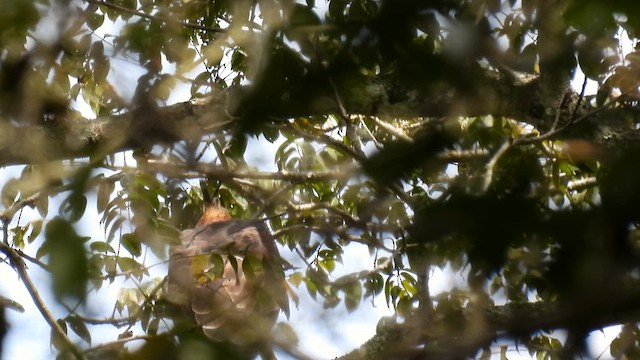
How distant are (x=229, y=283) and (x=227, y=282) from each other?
26mm

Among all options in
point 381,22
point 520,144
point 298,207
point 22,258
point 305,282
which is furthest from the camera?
point 22,258

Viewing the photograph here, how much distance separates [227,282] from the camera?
2.16m

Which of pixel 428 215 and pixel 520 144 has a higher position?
pixel 520 144

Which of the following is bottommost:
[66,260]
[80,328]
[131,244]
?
[66,260]

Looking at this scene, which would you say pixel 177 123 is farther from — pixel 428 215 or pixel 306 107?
pixel 428 215

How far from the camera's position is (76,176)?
3.25 ft

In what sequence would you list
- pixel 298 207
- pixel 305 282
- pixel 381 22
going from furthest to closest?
pixel 298 207
pixel 305 282
pixel 381 22

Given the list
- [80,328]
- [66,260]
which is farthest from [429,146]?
[80,328]

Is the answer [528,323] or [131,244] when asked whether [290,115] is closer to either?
[528,323]

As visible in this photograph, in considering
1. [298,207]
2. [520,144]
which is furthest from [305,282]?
[520,144]

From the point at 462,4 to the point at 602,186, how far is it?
237 millimetres

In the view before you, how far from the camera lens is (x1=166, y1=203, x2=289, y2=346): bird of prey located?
3.61ft

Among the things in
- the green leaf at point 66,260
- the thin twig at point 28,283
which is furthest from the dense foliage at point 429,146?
the thin twig at point 28,283

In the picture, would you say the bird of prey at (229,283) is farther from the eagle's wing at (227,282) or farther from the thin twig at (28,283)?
the thin twig at (28,283)
